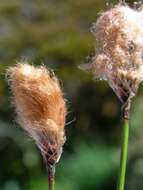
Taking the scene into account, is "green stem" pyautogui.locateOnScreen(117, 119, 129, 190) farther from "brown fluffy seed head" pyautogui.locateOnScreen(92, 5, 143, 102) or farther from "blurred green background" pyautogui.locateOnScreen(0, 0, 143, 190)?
"blurred green background" pyautogui.locateOnScreen(0, 0, 143, 190)

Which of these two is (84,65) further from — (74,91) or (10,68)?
(74,91)

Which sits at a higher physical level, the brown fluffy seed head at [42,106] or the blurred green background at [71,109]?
the brown fluffy seed head at [42,106]

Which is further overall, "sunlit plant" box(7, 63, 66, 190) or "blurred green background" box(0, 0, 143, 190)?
"blurred green background" box(0, 0, 143, 190)

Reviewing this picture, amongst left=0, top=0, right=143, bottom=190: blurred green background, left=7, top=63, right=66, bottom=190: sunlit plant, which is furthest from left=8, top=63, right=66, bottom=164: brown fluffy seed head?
left=0, top=0, right=143, bottom=190: blurred green background

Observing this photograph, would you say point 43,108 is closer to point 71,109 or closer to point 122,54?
point 122,54

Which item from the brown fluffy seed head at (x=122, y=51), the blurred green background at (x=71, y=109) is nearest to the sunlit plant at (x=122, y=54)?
the brown fluffy seed head at (x=122, y=51)

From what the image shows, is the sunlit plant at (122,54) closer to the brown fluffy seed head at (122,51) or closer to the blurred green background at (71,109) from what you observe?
the brown fluffy seed head at (122,51)
